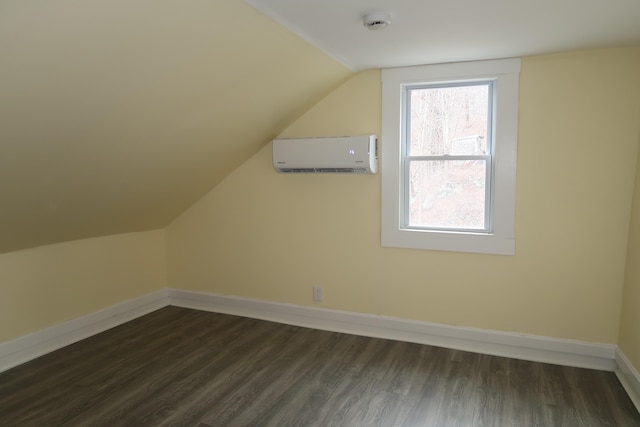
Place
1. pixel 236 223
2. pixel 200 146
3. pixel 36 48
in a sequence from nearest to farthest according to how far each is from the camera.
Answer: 1. pixel 36 48
2. pixel 200 146
3. pixel 236 223

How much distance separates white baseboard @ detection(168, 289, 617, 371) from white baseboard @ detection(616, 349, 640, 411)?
84mm

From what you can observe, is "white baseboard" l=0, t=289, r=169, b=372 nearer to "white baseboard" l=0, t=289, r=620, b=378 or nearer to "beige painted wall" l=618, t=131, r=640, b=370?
"white baseboard" l=0, t=289, r=620, b=378

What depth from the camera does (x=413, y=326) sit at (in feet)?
10.8

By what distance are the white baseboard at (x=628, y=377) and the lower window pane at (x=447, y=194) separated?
3.93 ft

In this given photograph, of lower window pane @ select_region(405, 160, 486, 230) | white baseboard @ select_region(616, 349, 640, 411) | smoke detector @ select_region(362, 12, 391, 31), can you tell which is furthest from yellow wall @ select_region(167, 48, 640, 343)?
smoke detector @ select_region(362, 12, 391, 31)

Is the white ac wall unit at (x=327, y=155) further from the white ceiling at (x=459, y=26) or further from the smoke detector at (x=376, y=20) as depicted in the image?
the smoke detector at (x=376, y=20)

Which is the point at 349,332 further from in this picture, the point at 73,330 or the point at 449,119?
the point at 73,330

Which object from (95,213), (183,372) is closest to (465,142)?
(183,372)

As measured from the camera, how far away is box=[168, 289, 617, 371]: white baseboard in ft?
9.37

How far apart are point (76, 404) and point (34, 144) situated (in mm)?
1537

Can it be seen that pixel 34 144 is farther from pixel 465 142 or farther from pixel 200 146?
pixel 465 142

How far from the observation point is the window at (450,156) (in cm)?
293

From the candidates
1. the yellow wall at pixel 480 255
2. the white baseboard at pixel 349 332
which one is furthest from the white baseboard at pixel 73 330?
the yellow wall at pixel 480 255

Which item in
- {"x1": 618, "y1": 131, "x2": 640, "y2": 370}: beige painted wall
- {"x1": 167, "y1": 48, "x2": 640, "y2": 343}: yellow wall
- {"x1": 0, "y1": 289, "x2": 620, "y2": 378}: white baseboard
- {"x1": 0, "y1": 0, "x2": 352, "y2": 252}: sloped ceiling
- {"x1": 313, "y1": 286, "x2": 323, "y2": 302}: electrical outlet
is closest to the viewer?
{"x1": 0, "y1": 0, "x2": 352, "y2": 252}: sloped ceiling
